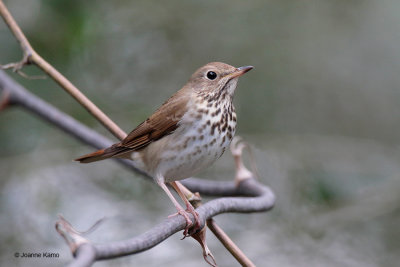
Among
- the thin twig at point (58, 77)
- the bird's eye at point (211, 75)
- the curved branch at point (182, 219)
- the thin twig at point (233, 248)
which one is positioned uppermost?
the bird's eye at point (211, 75)

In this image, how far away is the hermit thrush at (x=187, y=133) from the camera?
3434 mm

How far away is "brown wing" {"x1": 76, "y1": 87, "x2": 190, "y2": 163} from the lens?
11.6ft

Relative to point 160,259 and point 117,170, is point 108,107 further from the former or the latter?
point 160,259

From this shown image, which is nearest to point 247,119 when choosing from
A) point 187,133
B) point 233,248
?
point 187,133

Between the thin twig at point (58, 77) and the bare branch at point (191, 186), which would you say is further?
the thin twig at point (58, 77)

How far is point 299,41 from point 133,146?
10.9 ft

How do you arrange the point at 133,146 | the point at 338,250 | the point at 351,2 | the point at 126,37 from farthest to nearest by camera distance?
the point at 351,2
the point at 126,37
the point at 338,250
the point at 133,146

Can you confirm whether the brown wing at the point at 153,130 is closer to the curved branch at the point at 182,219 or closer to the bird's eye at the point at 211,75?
the bird's eye at the point at 211,75

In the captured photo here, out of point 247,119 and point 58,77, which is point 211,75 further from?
point 247,119

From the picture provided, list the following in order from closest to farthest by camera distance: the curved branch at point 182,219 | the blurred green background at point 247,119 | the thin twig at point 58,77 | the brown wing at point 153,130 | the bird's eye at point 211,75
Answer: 1. the curved branch at point 182,219
2. the thin twig at point 58,77
3. the brown wing at point 153,130
4. the bird's eye at point 211,75
5. the blurred green background at point 247,119

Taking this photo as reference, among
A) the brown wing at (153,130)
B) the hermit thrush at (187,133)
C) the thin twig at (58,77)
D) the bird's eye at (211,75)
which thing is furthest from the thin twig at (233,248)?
the bird's eye at (211,75)

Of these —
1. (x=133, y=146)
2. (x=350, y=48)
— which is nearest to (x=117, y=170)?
(x=133, y=146)

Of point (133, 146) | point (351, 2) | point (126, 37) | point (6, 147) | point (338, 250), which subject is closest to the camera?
point (133, 146)

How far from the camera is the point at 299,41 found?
6.42 m
